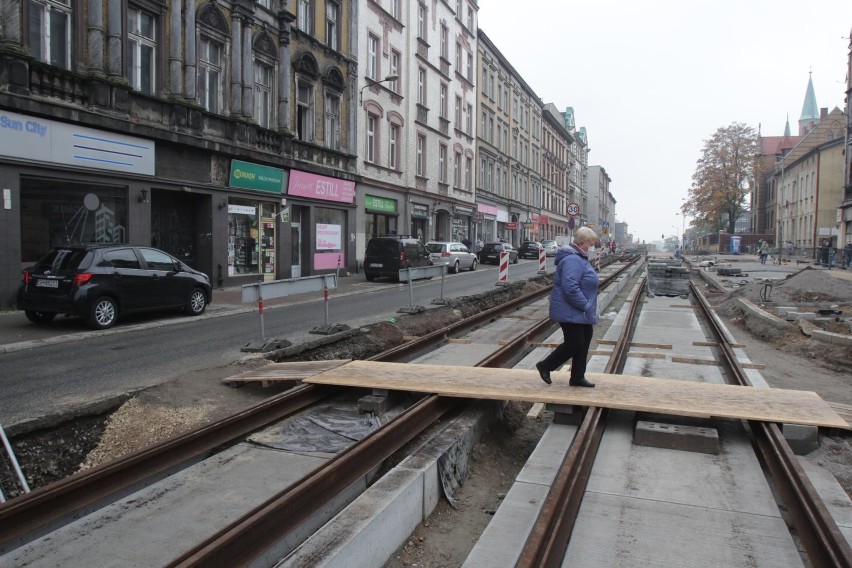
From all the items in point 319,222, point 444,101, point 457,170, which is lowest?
point 319,222

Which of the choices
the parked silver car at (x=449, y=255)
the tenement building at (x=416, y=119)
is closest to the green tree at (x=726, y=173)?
the tenement building at (x=416, y=119)

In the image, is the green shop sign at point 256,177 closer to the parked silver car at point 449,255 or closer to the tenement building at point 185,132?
the tenement building at point 185,132

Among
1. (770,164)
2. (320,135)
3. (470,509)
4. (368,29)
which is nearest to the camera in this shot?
(470,509)

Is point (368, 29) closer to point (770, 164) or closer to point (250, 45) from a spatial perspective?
point (250, 45)

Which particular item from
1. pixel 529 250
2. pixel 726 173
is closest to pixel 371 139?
pixel 529 250

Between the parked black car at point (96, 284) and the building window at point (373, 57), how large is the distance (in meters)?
18.9

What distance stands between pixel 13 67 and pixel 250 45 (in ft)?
28.5

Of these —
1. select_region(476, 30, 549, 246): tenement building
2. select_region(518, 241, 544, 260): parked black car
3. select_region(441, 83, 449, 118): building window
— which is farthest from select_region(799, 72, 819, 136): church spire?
select_region(441, 83, 449, 118): building window

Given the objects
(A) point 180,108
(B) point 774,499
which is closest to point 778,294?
(B) point 774,499

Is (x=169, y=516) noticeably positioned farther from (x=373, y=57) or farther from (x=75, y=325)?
(x=373, y=57)

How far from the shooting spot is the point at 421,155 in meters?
34.9

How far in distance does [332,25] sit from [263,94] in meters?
6.25

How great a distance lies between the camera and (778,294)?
18016 millimetres

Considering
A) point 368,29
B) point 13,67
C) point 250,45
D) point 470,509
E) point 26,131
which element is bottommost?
point 470,509
